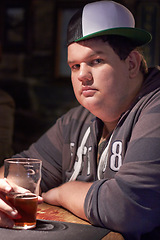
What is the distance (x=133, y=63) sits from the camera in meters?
1.46

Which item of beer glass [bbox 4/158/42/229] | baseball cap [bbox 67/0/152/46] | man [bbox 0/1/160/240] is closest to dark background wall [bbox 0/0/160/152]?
man [bbox 0/1/160/240]

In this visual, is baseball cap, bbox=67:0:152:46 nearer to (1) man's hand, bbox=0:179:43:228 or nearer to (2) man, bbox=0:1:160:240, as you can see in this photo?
(2) man, bbox=0:1:160:240

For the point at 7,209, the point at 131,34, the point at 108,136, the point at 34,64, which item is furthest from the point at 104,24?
the point at 34,64

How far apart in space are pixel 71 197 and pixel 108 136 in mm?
369

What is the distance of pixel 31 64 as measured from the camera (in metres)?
4.05

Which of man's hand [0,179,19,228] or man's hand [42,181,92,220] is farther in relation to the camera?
man's hand [42,181,92,220]

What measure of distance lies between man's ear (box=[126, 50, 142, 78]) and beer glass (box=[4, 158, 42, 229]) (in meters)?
0.57

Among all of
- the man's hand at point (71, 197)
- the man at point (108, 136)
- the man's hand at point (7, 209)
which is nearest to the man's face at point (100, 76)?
the man at point (108, 136)

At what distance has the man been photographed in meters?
1.11

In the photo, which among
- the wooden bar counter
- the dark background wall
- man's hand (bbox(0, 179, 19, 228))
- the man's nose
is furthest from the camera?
the dark background wall

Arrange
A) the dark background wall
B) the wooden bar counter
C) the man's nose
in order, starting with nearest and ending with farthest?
the wooden bar counter < the man's nose < the dark background wall

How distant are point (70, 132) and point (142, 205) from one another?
0.68 meters

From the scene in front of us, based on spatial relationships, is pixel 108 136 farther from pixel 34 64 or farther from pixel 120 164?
pixel 34 64

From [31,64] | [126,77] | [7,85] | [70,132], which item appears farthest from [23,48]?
[126,77]
